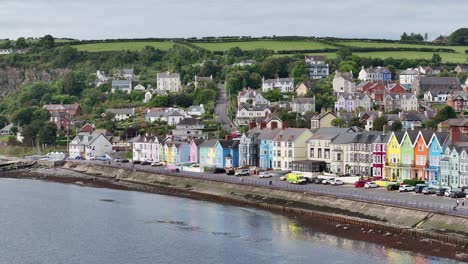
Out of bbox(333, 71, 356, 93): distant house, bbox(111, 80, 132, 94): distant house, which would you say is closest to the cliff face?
bbox(111, 80, 132, 94): distant house

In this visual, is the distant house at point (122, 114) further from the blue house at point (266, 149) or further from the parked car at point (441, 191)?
the parked car at point (441, 191)

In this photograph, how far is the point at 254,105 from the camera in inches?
4446

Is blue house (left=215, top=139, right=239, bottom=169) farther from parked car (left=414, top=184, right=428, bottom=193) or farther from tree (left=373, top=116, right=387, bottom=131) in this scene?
parked car (left=414, top=184, right=428, bottom=193)

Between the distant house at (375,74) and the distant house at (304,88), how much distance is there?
12218 millimetres

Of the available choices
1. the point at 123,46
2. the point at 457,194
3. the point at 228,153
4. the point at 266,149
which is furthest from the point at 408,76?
the point at 457,194

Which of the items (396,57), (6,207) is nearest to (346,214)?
(6,207)

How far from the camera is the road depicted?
107 metres

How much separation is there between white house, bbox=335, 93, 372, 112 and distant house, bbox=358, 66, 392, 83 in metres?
19.9

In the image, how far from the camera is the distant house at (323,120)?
299ft

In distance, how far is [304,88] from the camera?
399ft

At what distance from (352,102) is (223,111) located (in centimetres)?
2002

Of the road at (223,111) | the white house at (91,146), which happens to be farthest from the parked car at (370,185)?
the white house at (91,146)

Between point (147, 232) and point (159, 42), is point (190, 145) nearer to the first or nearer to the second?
point (147, 232)

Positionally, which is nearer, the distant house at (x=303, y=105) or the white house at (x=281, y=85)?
the distant house at (x=303, y=105)
